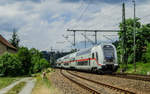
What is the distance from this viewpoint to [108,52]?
90.7 ft

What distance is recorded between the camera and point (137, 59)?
59.2m

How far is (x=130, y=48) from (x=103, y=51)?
1293 inches

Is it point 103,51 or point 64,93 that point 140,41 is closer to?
point 103,51

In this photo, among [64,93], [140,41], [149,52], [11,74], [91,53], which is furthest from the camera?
[140,41]

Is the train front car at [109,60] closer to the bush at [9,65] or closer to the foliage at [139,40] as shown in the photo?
the bush at [9,65]

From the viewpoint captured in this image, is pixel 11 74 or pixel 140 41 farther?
pixel 140 41

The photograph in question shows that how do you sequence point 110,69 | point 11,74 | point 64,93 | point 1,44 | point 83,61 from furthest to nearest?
point 1,44, point 11,74, point 83,61, point 110,69, point 64,93

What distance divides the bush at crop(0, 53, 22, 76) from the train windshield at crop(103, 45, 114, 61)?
66.4 feet

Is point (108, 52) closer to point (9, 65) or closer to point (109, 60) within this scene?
point (109, 60)

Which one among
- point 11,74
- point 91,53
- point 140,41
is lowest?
point 11,74

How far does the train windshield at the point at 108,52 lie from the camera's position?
2727 centimetres

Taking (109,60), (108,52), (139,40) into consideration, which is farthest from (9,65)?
(139,40)

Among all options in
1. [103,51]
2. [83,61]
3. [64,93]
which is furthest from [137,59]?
[64,93]

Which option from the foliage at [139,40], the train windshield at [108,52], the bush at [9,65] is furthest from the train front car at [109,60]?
the foliage at [139,40]
